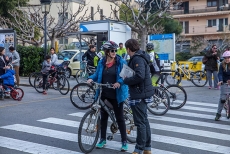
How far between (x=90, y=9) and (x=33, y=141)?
39.3 meters

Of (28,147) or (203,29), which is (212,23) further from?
(28,147)

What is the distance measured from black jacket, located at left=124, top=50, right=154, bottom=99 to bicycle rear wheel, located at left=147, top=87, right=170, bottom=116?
4073 mm

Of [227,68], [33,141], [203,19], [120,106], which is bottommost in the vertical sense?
[33,141]

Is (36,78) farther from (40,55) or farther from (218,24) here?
(218,24)

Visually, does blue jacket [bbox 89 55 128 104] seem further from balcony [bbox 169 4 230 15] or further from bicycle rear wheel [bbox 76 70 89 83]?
balcony [bbox 169 4 230 15]

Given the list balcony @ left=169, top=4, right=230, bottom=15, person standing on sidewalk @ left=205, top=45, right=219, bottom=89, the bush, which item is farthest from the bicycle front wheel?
balcony @ left=169, top=4, right=230, bottom=15

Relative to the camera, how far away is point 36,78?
50.7ft

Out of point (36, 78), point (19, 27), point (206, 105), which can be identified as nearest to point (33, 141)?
point (206, 105)

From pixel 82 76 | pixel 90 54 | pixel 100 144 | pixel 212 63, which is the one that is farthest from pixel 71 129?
pixel 212 63

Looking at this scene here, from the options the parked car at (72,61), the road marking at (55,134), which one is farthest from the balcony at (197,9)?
the road marking at (55,134)

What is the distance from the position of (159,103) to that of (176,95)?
3.01ft

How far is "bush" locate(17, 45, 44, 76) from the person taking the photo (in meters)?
21.9

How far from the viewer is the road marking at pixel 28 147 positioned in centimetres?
694

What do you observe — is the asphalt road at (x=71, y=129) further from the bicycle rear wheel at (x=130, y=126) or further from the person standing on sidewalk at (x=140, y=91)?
the person standing on sidewalk at (x=140, y=91)
